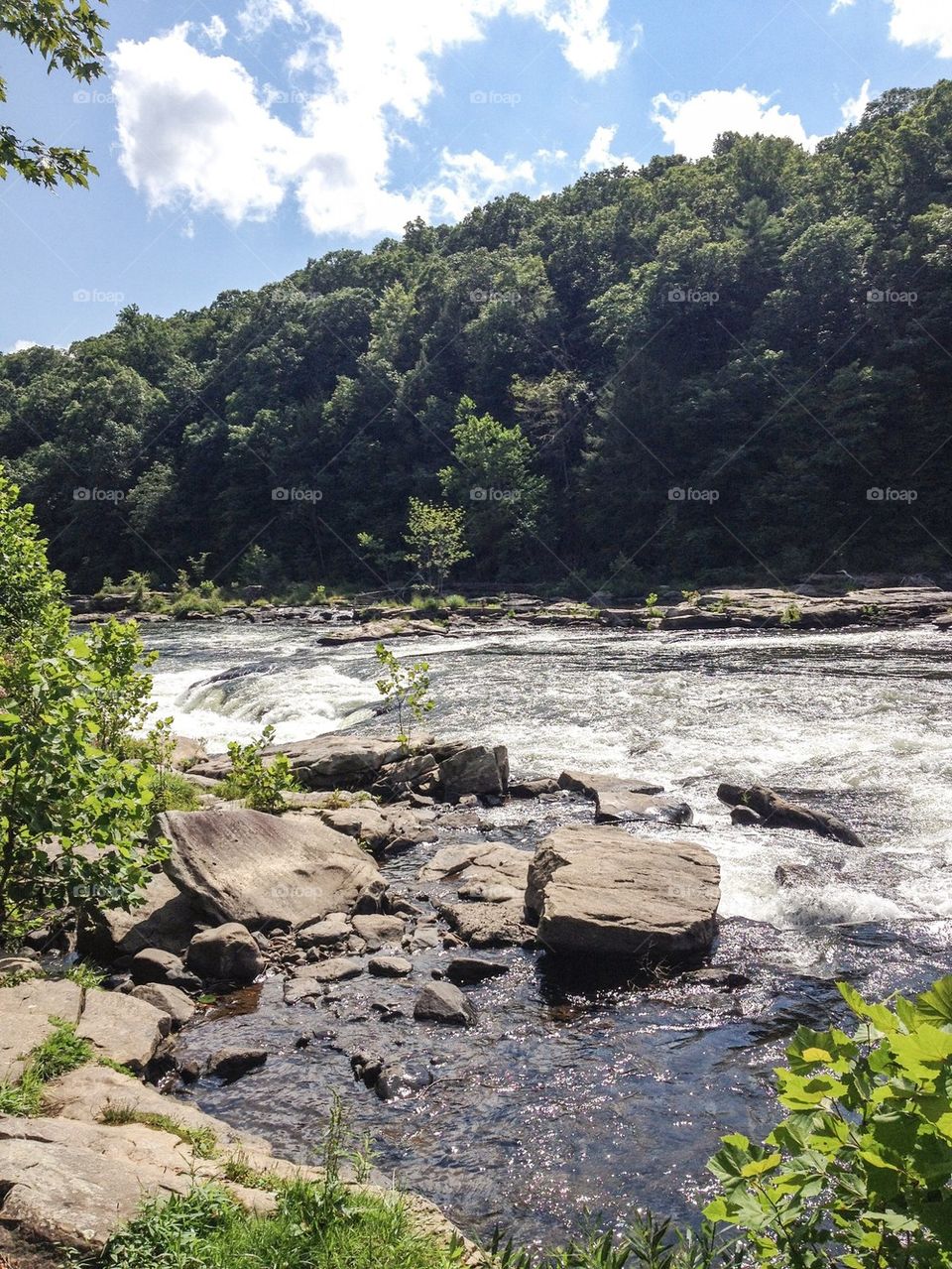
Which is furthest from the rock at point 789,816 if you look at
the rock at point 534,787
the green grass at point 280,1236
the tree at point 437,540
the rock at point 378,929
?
the tree at point 437,540

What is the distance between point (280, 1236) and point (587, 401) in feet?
187

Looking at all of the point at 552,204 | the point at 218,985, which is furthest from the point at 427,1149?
the point at 552,204

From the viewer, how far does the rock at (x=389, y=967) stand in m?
7.16

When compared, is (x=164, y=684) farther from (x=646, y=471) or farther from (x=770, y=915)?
(x=646, y=471)

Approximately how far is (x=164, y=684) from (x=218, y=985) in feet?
56.1

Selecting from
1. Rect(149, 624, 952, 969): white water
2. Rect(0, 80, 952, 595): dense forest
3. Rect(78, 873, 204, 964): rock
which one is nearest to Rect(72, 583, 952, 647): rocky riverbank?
Rect(149, 624, 952, 969): white water

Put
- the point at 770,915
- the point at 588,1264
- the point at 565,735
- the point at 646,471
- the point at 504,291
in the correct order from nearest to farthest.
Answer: the point at 588,1264 → the point at 770,915 → the point at 565,735 → the point at 646,471 → the point at 504,291

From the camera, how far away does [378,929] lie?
26.0 feet

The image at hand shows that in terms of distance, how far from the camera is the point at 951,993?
189cm
